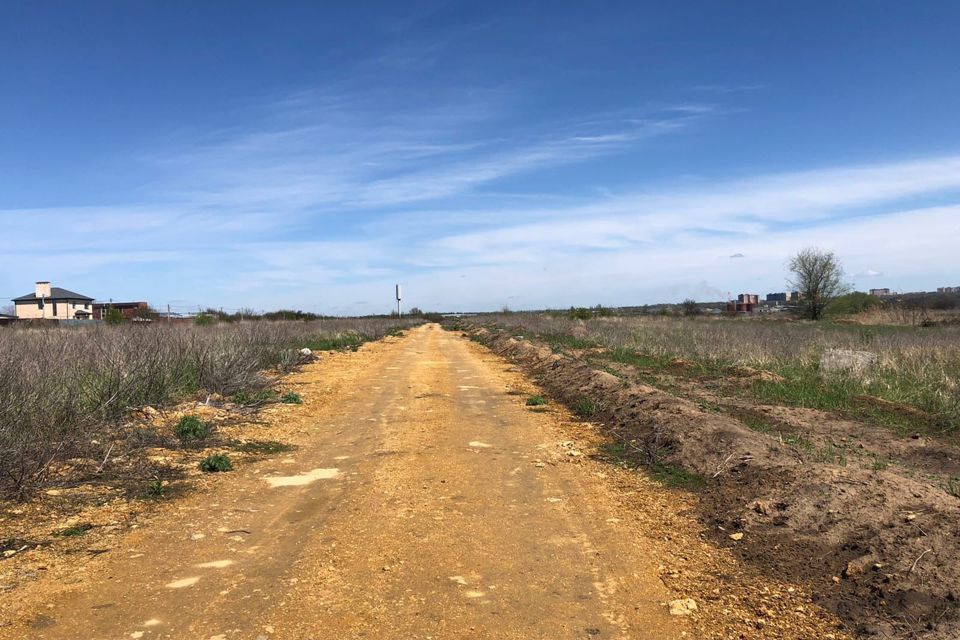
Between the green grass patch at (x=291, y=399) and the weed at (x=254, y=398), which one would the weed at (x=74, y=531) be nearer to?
the weed at (x=254, y=398)

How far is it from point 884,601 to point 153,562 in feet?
16.0

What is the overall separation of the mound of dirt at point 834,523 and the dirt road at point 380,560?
3.27 feet

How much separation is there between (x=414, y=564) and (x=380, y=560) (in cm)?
26

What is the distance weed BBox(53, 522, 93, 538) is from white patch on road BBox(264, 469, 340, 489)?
1.77m

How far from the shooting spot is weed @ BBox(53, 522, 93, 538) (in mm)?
4975

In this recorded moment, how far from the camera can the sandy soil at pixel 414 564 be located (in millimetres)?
3562

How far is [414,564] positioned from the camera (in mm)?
4406

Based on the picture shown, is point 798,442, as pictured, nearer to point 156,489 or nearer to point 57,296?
point 156,489

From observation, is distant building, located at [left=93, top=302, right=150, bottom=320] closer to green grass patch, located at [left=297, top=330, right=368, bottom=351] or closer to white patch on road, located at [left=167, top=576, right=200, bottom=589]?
green grass patch, located at [left=297, top=330, right=368, bottom=351]

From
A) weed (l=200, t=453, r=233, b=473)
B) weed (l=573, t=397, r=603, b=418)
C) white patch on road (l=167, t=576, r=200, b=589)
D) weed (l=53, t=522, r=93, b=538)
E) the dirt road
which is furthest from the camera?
weed (l=573, t=397, r=603, b=418)

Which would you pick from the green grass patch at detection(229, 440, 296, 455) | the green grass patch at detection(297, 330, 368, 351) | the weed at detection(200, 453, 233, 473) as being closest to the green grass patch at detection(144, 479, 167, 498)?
the weed at detection(200, 453, 233, 473)

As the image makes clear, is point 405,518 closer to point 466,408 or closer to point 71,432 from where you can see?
point 71,432

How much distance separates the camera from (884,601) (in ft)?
12.3

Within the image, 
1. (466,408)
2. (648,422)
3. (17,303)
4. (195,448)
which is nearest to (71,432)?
(195,448)
